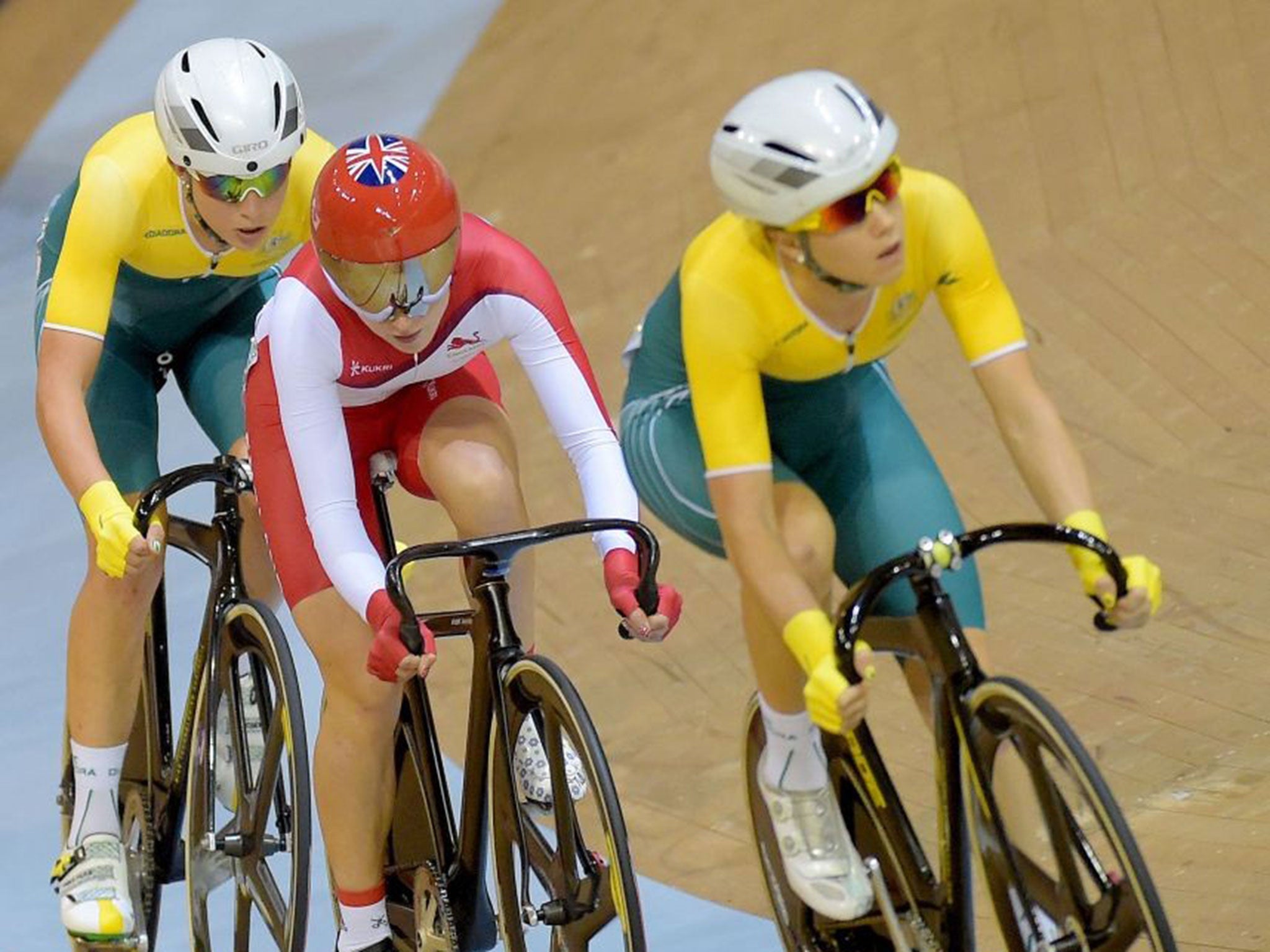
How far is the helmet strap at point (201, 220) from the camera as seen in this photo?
165 inches

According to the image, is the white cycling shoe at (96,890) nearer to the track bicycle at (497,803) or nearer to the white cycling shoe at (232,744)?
the white cycling shoe at (232,744)

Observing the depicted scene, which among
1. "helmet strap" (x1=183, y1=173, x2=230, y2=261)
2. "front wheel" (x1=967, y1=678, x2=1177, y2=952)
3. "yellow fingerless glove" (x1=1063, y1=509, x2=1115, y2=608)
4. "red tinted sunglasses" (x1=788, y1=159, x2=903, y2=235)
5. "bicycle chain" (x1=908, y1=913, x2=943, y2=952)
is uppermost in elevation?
"helmet strap" (x1=183, y1=173, x2=230, y2=261)

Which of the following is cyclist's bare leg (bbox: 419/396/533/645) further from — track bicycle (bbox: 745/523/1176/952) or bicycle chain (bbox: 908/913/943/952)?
bicycle chain (bbox: 908/913/943/952)

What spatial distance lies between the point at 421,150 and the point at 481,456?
516 millimetres

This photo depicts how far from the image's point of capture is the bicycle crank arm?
3.46m

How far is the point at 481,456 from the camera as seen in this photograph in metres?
3.79

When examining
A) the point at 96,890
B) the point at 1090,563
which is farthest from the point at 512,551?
the point at 96,890

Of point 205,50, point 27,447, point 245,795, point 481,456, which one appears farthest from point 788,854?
point 27,447

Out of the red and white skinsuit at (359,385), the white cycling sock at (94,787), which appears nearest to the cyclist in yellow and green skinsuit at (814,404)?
the red and white skinsuit at (359,385)

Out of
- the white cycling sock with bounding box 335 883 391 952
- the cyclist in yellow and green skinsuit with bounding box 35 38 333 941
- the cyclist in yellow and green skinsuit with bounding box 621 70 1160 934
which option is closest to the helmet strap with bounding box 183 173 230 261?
the cyclist in yellow and green skinsuit with bounding box 35 38 333 941

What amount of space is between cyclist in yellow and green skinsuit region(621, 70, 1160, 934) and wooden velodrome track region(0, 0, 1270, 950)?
0.94 m

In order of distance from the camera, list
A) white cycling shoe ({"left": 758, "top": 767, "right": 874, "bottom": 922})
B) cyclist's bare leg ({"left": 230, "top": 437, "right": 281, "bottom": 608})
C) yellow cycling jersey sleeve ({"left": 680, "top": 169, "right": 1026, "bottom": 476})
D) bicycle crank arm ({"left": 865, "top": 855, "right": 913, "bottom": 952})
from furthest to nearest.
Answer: cyclist's bare leg ({"left": 230, "top": 437, "right": 281, "bottom": 608}) < white cycling shoe ({"left": 758, "top": 767, "right": 874, "bottom": 922}) < bicycle crank arm ({"left": 865, "top": 855, "right": 913, "bottom": 952}) < yellow cycling jersey sleeve ({"left": 680, "top": 169, "right": 1026, "bottom": 476})

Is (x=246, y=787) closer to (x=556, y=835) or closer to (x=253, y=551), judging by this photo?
(x=253, y=551)

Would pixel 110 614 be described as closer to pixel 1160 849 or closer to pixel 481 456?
pixel 481 456
